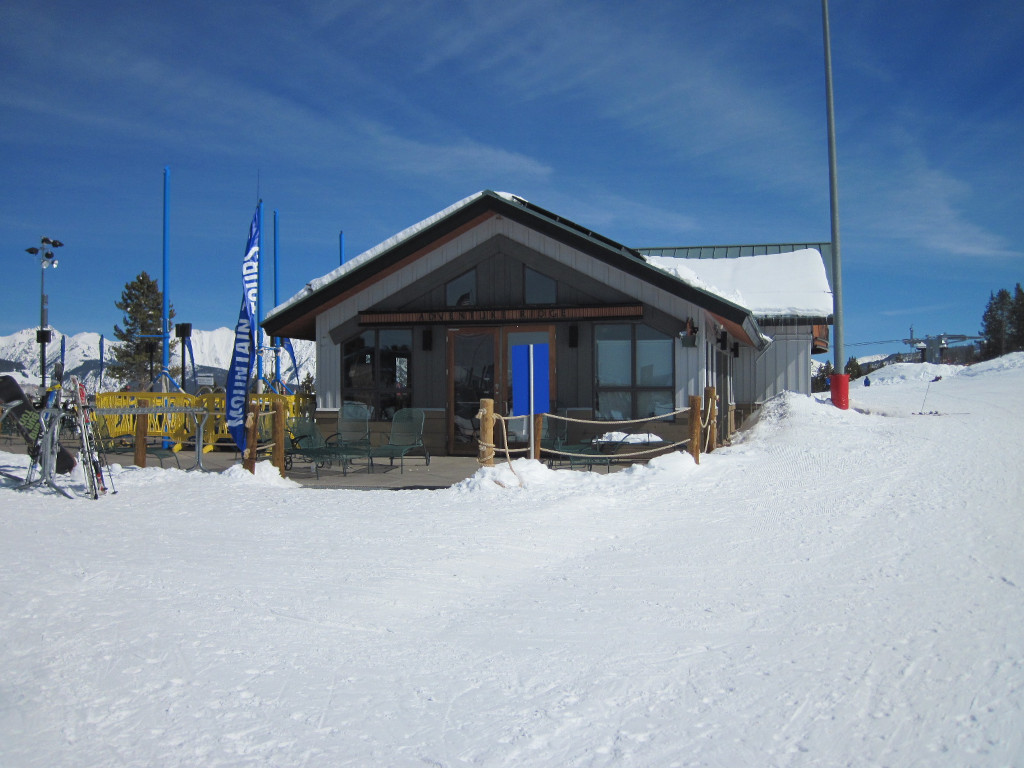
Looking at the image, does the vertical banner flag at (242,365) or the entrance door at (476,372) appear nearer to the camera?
the vertical banner flag at (242,365)

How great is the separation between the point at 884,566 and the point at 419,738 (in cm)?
437

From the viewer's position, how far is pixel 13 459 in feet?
41.7

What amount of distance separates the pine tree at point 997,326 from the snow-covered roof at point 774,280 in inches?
2398

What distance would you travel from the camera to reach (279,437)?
36.0 ft

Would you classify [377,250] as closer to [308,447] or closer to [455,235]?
[455,235]

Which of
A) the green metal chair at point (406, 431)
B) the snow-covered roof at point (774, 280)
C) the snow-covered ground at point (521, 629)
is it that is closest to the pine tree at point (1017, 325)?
the snow-covered roof at point (774, 280)

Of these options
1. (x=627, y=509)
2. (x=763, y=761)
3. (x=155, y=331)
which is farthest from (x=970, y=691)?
(x=155, y=331)

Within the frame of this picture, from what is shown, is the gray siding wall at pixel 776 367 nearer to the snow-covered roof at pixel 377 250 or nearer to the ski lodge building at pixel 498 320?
the ski lodge building at pixel 498 320

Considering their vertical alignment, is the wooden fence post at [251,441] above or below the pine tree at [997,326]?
below

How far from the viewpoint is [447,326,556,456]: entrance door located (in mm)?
13594

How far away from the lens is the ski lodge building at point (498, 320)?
13008 millimetres

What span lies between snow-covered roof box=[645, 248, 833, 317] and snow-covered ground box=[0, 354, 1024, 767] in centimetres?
878

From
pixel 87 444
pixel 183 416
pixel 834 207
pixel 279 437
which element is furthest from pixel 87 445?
pixel 834 207

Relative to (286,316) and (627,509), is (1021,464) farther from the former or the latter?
(286,316)
